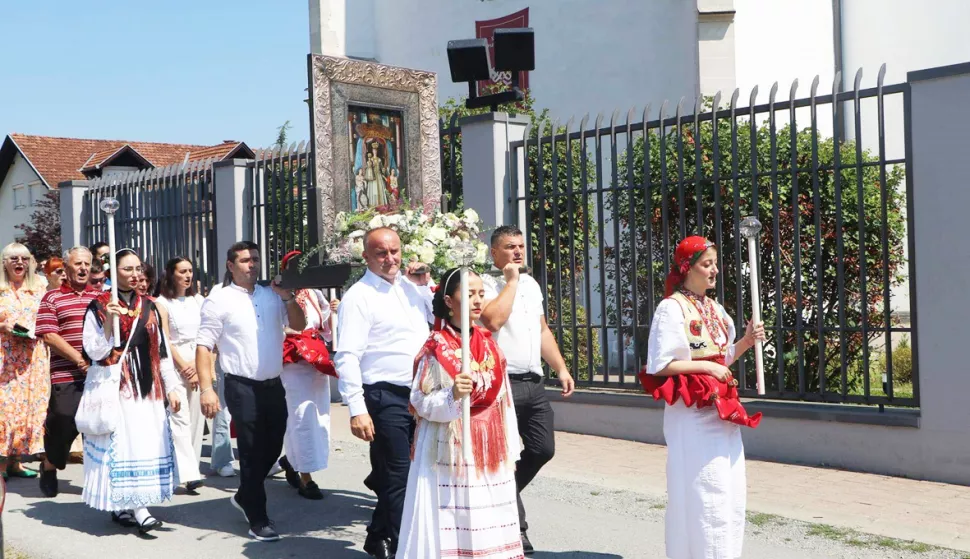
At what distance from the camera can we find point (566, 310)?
38.2 ft

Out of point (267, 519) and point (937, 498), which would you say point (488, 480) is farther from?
point (937, 498)

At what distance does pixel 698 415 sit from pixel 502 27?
17.1 meters

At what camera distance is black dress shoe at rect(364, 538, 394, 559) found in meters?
5.75

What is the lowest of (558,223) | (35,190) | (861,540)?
(861,540)

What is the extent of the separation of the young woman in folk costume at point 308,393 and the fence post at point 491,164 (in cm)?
320

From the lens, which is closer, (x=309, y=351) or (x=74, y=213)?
(x=309, y=351)

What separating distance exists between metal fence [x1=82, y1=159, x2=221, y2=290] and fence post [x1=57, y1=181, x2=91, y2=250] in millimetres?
265

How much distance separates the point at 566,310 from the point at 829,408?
3.85 metres

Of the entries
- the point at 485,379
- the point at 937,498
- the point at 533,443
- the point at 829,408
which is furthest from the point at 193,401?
the point at 937,498

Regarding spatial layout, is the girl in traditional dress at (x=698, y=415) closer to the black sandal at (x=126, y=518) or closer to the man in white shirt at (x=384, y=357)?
the man in white shirt at (x=384, y=357)

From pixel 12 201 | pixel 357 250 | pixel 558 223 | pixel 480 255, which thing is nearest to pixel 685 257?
pixel 480 255

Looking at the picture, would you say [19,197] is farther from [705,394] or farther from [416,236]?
[705,394]

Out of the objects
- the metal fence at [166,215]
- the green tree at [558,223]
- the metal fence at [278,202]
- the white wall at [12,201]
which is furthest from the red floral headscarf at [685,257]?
the white wall at [12,201]

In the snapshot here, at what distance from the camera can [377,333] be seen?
5668mm
